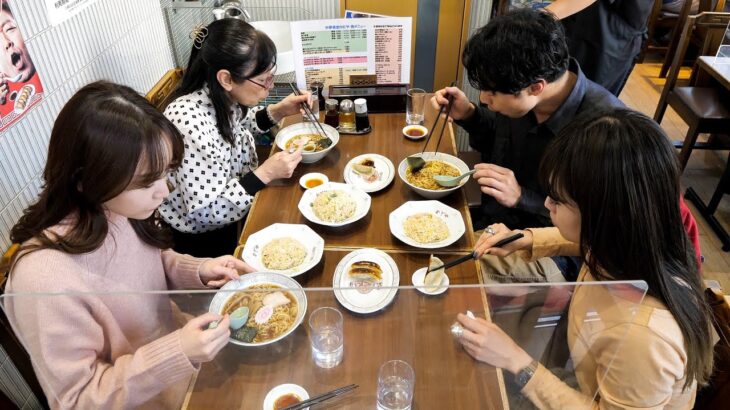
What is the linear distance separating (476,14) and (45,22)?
112 inches

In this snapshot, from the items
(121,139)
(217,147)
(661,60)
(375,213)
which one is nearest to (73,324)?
(121,139)

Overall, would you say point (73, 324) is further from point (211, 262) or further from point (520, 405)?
point (520, 405)

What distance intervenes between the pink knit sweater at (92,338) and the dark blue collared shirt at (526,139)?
1.48 metres

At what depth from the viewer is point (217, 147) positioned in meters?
2.05

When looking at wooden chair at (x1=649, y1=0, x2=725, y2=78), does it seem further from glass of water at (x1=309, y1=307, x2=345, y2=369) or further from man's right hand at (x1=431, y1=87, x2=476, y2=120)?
glass of water at (x1=309, y1=307, x2=345, y2=369)

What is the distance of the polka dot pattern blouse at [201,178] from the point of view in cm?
195

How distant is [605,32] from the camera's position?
2.83m

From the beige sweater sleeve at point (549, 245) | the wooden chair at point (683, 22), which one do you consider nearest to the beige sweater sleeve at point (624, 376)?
the beige sweater sleeve at point (549, 245)

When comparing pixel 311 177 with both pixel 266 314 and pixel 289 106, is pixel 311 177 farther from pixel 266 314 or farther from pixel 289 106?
pixel 266 314

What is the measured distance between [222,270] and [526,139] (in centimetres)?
146

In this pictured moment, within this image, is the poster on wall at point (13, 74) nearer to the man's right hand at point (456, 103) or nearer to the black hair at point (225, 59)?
the black hair at point (225, 59)

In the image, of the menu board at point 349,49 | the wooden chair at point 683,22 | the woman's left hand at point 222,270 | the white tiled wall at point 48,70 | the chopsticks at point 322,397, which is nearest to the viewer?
the chopsticks at point 322,397

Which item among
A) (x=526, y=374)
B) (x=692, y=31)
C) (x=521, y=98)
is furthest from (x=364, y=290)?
(x=692, y=31)

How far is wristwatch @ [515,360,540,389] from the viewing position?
4.16ft
